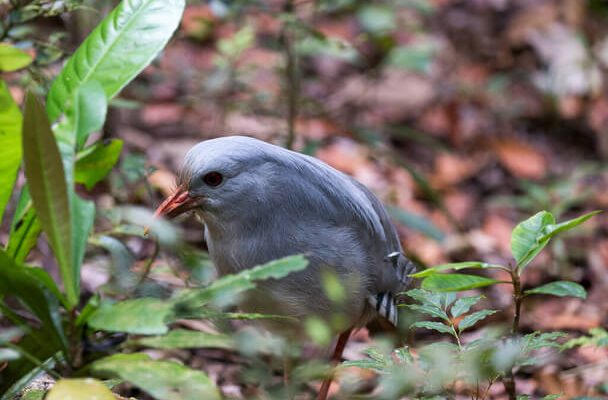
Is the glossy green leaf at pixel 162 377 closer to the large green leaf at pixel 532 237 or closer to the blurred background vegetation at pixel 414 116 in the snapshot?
the large green leaf at pixel 532 237

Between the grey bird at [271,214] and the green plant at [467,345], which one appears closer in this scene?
the green plant at [467,345]

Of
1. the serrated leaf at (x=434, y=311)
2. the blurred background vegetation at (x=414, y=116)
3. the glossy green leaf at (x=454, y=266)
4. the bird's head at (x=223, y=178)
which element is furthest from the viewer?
the blurred background vegetation at (x=414, y=116)

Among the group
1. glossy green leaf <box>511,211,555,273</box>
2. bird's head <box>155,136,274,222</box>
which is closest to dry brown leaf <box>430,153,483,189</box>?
bird's head <box>155,136,274,222</box>

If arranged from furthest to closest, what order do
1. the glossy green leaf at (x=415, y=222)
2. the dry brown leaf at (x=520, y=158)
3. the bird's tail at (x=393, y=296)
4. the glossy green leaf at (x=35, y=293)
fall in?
the dry brown leaf at (x=520, y=158)
the glossy green leaf at (x=415, y=222)
the bird's tail at (x=393, y=296)
the glossy green leaf at (x=35, y=293)

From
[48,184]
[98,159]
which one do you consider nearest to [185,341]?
[48,184]

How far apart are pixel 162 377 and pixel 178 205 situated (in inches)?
41.0

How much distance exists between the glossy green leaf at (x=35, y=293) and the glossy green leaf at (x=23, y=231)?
1.14ft

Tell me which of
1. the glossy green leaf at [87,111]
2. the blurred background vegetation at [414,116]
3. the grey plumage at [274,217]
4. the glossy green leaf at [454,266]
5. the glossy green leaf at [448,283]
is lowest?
the blurred background vegetation at [414,116]

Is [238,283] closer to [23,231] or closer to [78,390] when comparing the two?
[78,390]

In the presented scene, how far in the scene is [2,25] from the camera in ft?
11.3

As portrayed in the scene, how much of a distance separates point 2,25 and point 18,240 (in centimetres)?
110

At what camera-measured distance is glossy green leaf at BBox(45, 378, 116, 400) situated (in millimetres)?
2004

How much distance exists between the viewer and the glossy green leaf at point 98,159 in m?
2.55

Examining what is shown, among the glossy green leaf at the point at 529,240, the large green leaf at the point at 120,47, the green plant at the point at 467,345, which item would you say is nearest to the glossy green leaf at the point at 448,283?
the green plant at the point at 467,345
